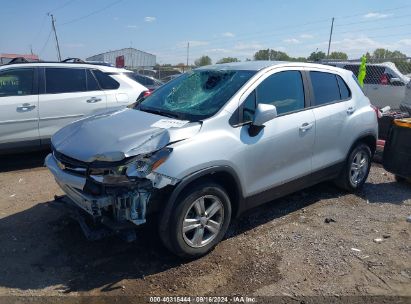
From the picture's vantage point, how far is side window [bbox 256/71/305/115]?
4.01m

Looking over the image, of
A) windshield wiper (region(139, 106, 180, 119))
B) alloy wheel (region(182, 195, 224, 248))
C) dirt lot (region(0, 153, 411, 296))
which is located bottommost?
dirt lot (region(0, 153, 411, 296))

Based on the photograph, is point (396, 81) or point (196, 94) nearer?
point (196, 94)

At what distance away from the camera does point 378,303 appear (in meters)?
3.08

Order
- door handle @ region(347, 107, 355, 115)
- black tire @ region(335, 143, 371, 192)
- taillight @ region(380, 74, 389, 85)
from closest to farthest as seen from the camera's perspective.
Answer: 1. door handle @ region(347, 107, 355, 115)
2. black tire @ region(335, 143, 371, 192)
3. taillight @ region(380, 74, 389, 85)

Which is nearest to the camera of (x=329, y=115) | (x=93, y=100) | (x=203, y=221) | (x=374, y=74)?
(x=203, y=221)

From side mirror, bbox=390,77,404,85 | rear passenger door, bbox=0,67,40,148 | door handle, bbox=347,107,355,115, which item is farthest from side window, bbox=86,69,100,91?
side mirror, bbox=390,77,404,85

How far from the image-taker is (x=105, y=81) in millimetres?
6938

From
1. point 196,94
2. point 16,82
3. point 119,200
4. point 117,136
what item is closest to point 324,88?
point 196,94

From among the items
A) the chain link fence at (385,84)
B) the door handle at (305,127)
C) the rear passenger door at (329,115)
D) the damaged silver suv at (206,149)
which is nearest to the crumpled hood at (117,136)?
the damaged silver suv at (206,149)

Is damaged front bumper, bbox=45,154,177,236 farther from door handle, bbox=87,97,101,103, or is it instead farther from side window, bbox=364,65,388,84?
side window, bbox=364,65,388,84

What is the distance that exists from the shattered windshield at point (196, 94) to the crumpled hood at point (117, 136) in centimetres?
22

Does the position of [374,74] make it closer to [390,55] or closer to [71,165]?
[71,165]

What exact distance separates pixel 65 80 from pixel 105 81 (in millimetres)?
721

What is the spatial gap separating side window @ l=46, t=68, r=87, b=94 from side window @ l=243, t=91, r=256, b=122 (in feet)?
12.7
